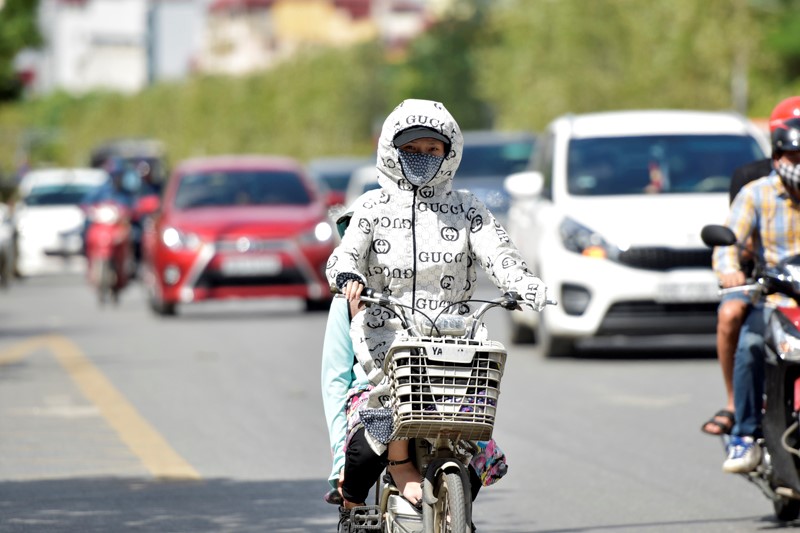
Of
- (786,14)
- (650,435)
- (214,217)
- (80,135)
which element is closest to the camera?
(650,435)

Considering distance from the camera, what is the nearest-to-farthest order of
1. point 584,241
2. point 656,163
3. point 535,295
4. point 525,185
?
point 535,295, point 584,241, point 525,185, point 656,163

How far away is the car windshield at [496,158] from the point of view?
27675mm

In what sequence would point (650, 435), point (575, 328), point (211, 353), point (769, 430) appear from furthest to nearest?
point (211, 353), point (575, 328), point (650, 435), point (769, 430)

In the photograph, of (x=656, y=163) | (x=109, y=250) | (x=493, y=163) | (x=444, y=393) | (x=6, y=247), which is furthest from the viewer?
(x=6, y=247)

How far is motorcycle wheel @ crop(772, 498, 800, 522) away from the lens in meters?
8.34

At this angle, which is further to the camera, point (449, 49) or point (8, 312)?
point (449, 49)

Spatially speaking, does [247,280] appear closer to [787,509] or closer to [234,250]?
[234,250]

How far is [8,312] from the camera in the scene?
24812mm

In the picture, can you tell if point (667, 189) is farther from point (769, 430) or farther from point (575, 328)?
point (769, 430)

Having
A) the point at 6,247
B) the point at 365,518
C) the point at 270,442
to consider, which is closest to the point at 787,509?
the point at 365,518

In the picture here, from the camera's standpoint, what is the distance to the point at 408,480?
247 inches

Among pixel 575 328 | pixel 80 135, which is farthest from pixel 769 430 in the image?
pixel 80 135

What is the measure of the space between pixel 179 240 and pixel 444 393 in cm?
1619

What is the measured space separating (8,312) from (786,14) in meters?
63.4
